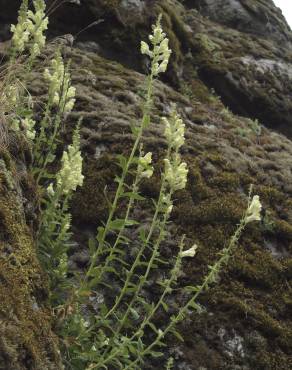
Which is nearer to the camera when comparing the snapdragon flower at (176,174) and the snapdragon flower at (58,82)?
the snapdragon flower at (176,174)

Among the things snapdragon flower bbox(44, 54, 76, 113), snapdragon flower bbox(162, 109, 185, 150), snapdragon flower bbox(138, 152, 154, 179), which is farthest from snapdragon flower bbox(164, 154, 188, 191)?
snapdragon flower bbox(44, 54, 76, 113)

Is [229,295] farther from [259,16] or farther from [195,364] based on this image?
[259,16]

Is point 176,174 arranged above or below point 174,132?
below

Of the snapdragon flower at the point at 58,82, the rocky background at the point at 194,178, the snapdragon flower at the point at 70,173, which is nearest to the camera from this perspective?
the rocky background at the point at 194,178

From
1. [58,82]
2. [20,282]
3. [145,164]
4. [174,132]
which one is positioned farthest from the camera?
[58,82]

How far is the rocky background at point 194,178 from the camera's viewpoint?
12.7 ft

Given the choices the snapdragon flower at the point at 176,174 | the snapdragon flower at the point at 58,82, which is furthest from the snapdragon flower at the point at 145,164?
the snapdragon flower at the point at 58,82

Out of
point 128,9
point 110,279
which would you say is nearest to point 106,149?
point 110,279

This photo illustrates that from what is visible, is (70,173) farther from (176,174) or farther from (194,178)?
(194,178)

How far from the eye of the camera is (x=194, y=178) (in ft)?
29.5

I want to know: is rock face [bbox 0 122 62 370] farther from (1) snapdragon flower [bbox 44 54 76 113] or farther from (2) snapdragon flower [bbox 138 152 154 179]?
(2) snapdragon flower [bbox 138 152 154 179]

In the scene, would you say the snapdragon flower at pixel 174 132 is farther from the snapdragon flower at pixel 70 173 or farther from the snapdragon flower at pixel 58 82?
the snapdragon flower at pixel 58 82

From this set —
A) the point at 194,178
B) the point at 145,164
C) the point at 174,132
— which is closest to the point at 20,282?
the point at 145,164

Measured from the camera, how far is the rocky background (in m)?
3.86
